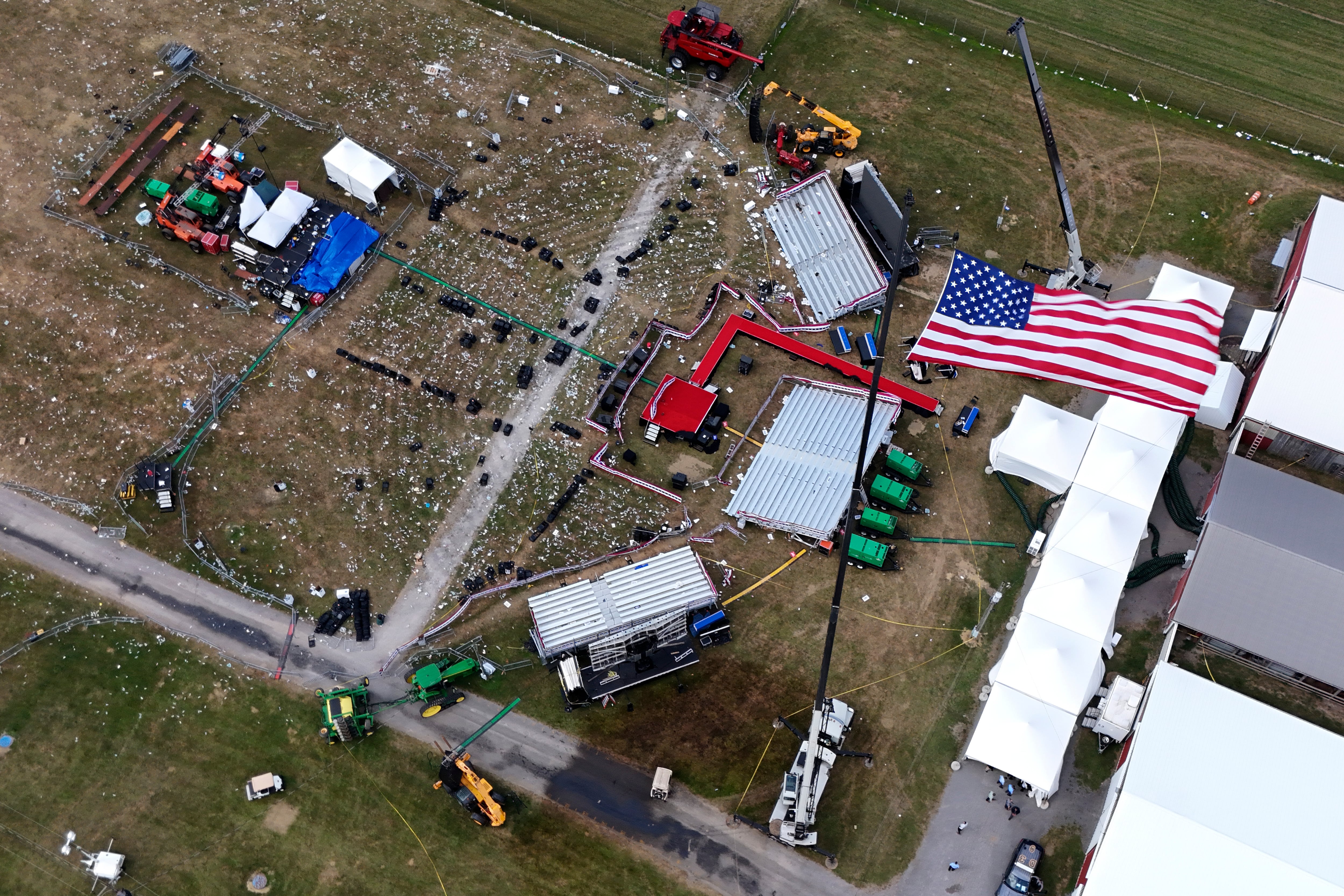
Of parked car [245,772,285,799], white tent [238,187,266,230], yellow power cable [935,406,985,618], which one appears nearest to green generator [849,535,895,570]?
yellow power cable [935,406,985,618]

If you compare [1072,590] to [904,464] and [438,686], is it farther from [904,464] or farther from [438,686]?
[438,686]

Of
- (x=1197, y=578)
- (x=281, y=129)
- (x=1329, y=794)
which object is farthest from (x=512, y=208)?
(x=1329, y=794)

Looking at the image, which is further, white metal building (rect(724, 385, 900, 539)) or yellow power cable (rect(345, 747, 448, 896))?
white metal building (rect(724, 385, 900, 539))

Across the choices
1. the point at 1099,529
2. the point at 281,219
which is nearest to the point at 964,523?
the point at 1099,529

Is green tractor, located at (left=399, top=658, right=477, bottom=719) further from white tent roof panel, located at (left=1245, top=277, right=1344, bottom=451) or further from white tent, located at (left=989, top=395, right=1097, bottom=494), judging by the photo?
white tent roof panel, located at (left=1245, top=277, right=1344, bottom=451)

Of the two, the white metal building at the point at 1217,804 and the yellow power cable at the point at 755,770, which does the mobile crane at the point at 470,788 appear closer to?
the yellow power cable at the point at 755,770
